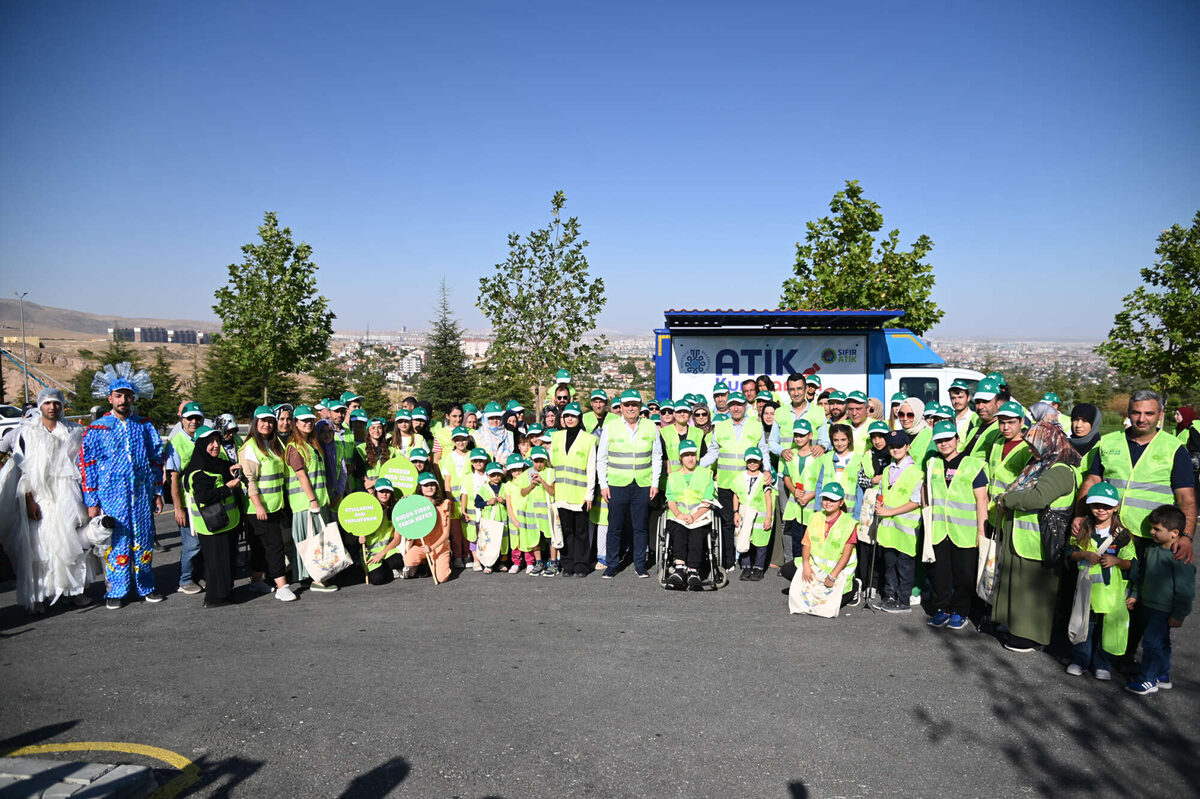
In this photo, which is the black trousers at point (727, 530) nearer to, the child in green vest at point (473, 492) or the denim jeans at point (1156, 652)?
the child in green vest at point (473, 492)

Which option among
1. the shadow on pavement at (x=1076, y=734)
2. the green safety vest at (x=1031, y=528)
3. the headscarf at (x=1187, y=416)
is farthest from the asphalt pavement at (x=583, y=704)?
the headscarf at (x=1187, y=416)

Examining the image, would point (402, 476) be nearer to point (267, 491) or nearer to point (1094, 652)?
point (267, 491)

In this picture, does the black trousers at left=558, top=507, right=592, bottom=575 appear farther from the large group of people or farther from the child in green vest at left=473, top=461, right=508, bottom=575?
the child in green vest at left=473, top=461, right=508, bottom=575

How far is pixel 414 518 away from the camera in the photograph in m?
7.66

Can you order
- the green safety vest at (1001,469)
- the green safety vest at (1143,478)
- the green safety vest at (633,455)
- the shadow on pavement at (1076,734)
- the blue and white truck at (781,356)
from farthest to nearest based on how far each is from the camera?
the blue and white truck at (781,356) < the green safety vest at (633,455) < the green safety vest at (1001,469) < the green safety vest at (1143,478) < the shadow on pavement at (1076,734)

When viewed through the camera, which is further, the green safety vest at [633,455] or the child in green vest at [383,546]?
the green safety vest at [633,455]

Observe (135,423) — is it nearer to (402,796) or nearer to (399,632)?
(399,632)

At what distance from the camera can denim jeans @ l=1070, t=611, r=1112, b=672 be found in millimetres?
5055

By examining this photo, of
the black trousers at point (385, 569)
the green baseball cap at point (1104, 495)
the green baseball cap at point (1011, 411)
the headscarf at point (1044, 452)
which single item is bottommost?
the black trousers at point (385, 569)

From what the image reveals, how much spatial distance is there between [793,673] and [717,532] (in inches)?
94.0

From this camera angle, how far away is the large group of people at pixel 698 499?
16.7 ft

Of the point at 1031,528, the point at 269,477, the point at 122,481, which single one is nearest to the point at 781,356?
the point at 1031,528

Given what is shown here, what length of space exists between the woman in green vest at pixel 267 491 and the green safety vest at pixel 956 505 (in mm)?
6175

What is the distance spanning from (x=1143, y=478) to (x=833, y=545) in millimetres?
2418
